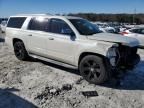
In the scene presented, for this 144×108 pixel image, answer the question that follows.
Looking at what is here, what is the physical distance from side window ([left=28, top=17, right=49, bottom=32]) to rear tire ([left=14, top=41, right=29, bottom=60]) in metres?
0.87

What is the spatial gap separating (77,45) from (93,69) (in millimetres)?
835

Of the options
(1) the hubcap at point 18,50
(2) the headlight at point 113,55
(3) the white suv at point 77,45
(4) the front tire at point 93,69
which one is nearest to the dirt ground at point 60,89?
(4) the front tire at point 93,69

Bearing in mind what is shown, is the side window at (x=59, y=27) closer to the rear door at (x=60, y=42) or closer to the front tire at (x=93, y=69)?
the rear door at (x=60, y=42)

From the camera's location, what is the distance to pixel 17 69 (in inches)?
317

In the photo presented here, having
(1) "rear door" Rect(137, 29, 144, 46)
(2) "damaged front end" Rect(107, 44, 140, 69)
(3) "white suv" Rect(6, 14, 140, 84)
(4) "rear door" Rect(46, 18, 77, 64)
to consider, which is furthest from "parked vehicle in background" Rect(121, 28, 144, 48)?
(4) "rear door" Rect(46, 18, 77, 64)

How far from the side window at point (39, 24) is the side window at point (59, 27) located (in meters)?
0.25

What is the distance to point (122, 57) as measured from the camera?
6684 mm

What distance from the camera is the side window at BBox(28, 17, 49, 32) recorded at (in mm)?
7953

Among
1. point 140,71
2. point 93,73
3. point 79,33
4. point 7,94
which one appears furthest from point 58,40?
point 140,71

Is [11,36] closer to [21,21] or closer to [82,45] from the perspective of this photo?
[21,21]

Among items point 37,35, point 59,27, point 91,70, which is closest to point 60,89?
point 91,70

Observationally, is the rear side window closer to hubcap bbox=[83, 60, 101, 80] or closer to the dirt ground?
the dirt ground

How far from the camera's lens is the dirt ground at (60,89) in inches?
208

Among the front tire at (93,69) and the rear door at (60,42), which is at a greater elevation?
the rear door at (60,42)
